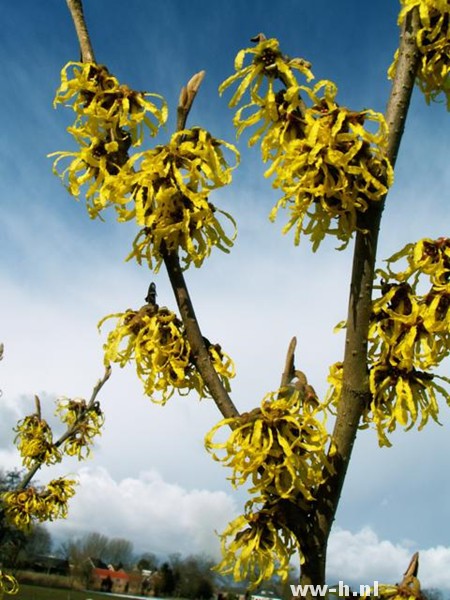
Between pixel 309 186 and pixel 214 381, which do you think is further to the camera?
pixel 214 381

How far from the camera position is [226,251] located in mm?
2074

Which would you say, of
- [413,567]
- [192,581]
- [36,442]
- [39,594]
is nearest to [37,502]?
[36,442]

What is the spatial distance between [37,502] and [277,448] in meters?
6.31

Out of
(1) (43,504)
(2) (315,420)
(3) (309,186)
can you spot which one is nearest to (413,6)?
(3) (309,186)

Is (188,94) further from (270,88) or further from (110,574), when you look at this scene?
(110,574)

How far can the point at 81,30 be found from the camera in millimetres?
2285

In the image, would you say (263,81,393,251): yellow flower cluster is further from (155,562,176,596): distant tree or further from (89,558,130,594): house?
(89,558,130,594): house

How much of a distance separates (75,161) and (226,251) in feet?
2.09

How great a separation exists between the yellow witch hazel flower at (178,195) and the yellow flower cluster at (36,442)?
18.1 feet

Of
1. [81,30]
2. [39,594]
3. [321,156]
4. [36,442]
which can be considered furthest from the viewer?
[39,594]

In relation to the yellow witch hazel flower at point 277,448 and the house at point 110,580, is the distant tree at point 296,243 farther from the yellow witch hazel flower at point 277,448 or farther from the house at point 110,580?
the house at point 110,580

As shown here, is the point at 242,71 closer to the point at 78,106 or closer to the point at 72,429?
the point at 78,106

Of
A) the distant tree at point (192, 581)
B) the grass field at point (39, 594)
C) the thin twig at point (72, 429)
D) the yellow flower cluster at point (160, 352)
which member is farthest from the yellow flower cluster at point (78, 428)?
the distant tree at point (192, 581)

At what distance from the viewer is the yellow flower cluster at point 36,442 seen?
273 inches
